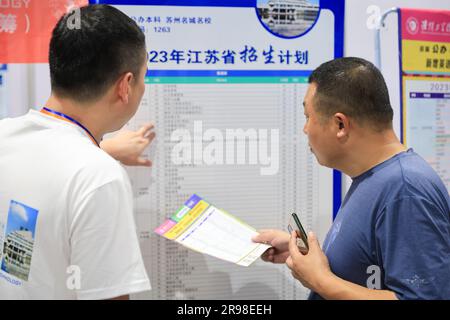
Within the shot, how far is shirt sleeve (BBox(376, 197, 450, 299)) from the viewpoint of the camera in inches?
43.2

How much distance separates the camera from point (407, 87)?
5.99 ft

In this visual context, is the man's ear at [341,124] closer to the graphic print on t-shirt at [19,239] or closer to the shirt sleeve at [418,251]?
the shirt sleeve at [418,251]

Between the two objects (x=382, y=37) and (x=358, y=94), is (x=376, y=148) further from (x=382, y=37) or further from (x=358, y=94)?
(x=382, y=37)

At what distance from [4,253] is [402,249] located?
0.88 m

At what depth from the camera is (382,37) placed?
1.80m

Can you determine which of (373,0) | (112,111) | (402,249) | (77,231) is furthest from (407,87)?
(77,231)

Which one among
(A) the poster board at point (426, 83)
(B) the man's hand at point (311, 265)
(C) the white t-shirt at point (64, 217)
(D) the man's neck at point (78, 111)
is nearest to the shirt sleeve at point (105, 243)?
(C) the white t-shirt at point (64, 217)

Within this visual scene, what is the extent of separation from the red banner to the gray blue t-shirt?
103 centimetres

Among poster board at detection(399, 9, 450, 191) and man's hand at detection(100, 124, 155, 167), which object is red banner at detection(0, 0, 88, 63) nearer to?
man's hand at detection(100, 124, 155, 167)

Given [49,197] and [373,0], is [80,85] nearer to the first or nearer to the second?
[49,197]

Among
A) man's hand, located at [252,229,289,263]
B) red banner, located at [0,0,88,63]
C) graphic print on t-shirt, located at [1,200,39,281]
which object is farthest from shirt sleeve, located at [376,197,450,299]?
red banner, located at [0,0,88,63]

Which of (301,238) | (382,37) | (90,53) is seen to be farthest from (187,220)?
(382,37)

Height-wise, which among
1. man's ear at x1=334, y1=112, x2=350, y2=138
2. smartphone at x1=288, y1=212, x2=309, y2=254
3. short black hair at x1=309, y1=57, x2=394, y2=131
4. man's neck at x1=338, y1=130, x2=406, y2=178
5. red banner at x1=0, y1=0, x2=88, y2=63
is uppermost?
red banner at x1=0, y1=0, x2=88, y2=63

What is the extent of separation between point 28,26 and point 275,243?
3.33ft
